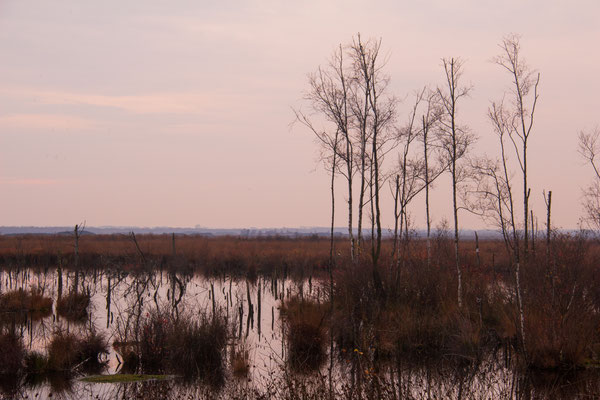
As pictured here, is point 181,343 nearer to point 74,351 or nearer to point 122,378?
point 122,378

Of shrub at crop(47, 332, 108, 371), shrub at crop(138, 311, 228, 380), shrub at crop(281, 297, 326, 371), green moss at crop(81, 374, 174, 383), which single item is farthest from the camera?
shrub at crop(281, 297, 326, 371)

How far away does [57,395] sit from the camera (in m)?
13.0

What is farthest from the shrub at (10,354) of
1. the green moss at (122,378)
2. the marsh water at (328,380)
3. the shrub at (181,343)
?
the shrub at (181,343)

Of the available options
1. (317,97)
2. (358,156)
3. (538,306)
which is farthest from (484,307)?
(317,97)

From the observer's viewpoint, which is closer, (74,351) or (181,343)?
(181,343)

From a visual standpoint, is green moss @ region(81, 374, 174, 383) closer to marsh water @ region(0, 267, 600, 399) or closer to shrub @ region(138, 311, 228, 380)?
marsh water @ region(0, 267, 600, 399)

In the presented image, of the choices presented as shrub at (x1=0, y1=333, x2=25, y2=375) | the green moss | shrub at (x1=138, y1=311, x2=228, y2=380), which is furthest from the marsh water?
shrub at (x1=0, y1=333, x2=25, y2=375)

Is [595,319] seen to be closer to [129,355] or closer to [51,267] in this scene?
[129,355]

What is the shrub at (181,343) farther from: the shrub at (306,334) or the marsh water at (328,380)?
the shrub at (306,334)

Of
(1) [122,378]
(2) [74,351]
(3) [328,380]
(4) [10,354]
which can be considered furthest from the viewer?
(2) [74,351]

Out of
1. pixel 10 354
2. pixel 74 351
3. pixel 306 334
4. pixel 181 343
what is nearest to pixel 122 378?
pixel 181 343

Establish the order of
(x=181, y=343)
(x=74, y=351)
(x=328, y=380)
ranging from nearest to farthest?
(x=328, y=380) < (x=181, y=343) < (x=74, y=351)

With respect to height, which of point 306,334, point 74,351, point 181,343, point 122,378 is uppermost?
point 181,343

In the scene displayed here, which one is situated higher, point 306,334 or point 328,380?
point 306,334
